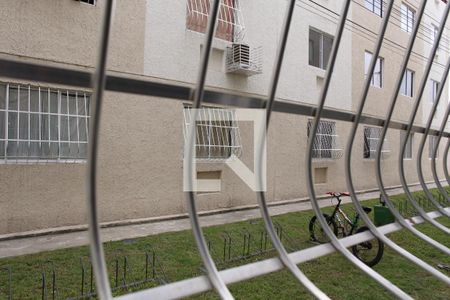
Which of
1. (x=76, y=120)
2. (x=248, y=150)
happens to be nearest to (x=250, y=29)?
(x=248, y=150)

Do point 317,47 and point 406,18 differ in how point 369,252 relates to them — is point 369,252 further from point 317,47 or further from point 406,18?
point 406,18

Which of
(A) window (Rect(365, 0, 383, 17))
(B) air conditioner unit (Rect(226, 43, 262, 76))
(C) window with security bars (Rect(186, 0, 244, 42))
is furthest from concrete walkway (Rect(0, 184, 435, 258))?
(A) window (Rect(365, 0, 383, 17))

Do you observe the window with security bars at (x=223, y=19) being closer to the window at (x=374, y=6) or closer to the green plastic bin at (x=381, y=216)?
the green plastic bin at (x=381, y=216)

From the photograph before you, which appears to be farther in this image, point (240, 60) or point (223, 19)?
point (223, 19)

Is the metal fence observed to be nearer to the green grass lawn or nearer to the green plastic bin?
the green grass lawn

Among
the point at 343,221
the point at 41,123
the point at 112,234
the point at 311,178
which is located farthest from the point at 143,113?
the point at 311,178

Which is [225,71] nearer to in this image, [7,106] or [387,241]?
[7,106]

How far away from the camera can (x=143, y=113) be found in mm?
6074

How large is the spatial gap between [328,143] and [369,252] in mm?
5418

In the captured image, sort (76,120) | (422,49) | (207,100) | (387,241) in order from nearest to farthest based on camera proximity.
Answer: (207,100)
(387,241)
(76,120)
(422,49)

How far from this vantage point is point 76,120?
216 inches

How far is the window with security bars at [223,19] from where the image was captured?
674 cm

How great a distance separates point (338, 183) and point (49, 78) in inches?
401

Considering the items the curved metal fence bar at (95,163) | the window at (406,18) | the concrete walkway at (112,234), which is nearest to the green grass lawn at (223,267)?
the concrete walkway at (112,234)
